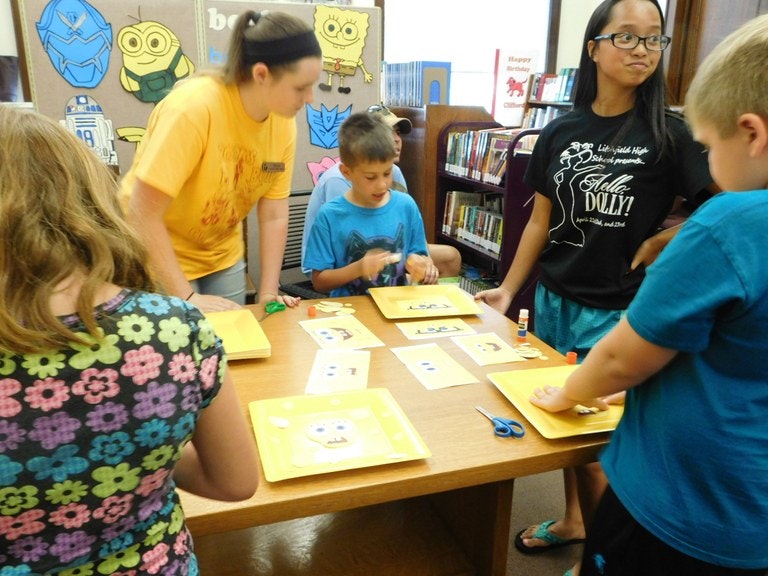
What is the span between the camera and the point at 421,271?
6.38 feet

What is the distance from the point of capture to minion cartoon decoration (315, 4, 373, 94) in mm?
3418

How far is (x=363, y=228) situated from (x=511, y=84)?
3309 mm

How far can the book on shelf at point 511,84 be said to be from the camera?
476 centimetres

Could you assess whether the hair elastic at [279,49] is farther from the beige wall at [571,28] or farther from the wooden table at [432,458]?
the beige wall at [571,28]

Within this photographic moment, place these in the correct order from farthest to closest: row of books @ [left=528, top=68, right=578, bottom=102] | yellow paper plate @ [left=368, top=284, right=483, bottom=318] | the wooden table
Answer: row of books @ [left=528, top=68, right=578, bottom=102], yellow paper plate @ [left=368, top=284, right=483, bottom=318], the wooden table

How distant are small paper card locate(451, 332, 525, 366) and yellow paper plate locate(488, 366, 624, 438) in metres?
0.10

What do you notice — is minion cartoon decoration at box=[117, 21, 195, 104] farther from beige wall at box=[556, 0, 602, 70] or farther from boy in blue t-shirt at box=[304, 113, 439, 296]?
beige wall at box=[556, 0, 602, 70]

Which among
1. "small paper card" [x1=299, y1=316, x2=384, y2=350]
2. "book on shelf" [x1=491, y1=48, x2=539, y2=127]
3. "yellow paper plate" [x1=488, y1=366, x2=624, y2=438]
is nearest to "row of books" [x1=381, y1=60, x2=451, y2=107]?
"book on shelf" [x1=491, y1=48, x2=539, y2=127]

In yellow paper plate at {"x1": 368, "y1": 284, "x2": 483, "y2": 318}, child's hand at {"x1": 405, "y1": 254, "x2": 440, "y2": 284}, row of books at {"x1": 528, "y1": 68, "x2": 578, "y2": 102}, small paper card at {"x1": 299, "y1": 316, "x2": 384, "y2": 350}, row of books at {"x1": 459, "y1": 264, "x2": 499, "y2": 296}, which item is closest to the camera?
small paper card at {"x1": 299, "y1": 316, "x2": 384, "y2": 350}

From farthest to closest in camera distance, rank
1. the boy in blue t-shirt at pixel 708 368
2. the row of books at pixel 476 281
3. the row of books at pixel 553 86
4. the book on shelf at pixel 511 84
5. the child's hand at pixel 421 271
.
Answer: the book on shelf at pixel 511 84, the row of books at pixel 553 86, the row of books at pixel 476 281, the child's hand at pixel 421 271, the boy in blue t-shirt at pixel 708 368

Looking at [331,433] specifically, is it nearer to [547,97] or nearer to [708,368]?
[708,368]

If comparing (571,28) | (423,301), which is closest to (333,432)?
(423,301)

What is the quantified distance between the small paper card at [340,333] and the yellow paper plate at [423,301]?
0.11 meters

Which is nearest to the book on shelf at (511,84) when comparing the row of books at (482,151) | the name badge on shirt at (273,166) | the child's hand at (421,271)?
the row of books at (482,151)
